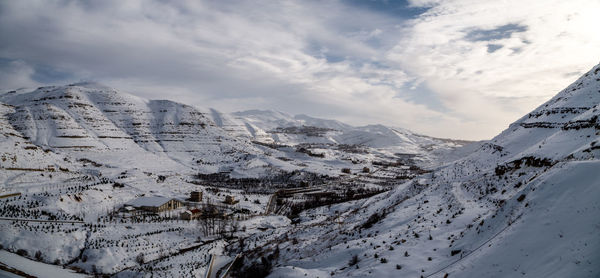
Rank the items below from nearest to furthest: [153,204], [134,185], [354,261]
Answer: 1. [354,261]
2. [153,204]
3. [134,185]

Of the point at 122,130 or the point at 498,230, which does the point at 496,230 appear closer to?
the point at 498,230

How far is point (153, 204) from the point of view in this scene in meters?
52.3

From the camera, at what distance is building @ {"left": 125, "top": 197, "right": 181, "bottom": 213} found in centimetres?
5162

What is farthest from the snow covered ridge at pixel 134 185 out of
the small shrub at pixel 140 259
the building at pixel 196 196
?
the building at pixel 196 196

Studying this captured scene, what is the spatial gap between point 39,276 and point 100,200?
1216 inches

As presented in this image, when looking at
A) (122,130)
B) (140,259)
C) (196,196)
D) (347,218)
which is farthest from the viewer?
(122,130)

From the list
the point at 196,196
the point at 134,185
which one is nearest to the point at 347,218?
the point at 196,196

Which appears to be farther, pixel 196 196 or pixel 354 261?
pixel 196 196

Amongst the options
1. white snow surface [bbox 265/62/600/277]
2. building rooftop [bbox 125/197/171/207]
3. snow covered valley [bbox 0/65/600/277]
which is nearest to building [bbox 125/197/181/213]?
→ building rooftop [bbox 125/197/171/207]

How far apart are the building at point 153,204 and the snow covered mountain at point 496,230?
114 feet

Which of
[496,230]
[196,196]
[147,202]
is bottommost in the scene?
[196,196]

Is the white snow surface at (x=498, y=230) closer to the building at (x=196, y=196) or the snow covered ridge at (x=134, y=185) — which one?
the snow covered ridge at (x=134, y=185)

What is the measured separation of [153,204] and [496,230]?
178ft

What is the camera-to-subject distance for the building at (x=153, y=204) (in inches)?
2032
